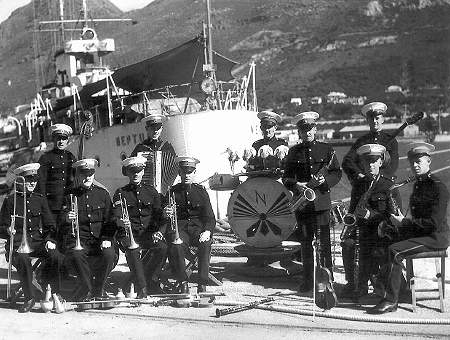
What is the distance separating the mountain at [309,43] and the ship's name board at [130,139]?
3071 inches

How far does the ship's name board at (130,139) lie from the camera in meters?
19.6

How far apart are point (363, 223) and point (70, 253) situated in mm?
3223

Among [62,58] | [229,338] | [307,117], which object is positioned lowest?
[229,338]

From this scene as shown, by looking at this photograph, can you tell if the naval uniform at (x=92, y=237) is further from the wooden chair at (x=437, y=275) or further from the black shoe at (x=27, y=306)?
the wooden chair at (x=437, y=275)

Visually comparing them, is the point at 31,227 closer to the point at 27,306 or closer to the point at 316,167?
the point at 27,306

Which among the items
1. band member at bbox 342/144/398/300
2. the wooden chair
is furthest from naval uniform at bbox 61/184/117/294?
the wooden chair

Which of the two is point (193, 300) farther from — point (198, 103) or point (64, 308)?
point (198, 103)

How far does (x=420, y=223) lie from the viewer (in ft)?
22.6

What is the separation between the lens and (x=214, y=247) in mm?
11000

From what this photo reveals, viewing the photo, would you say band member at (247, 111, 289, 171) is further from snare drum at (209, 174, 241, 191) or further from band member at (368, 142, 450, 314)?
band member at (368, 142, 450, 314)

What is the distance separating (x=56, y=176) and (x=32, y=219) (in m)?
1.47

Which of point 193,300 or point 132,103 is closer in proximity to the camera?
point 193,300

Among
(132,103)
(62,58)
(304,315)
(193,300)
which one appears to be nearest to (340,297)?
(304,315)

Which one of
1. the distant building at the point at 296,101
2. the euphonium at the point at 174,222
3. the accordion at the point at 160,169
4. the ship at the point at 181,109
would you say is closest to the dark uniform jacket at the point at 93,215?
the euphonium at the point at 174,222
